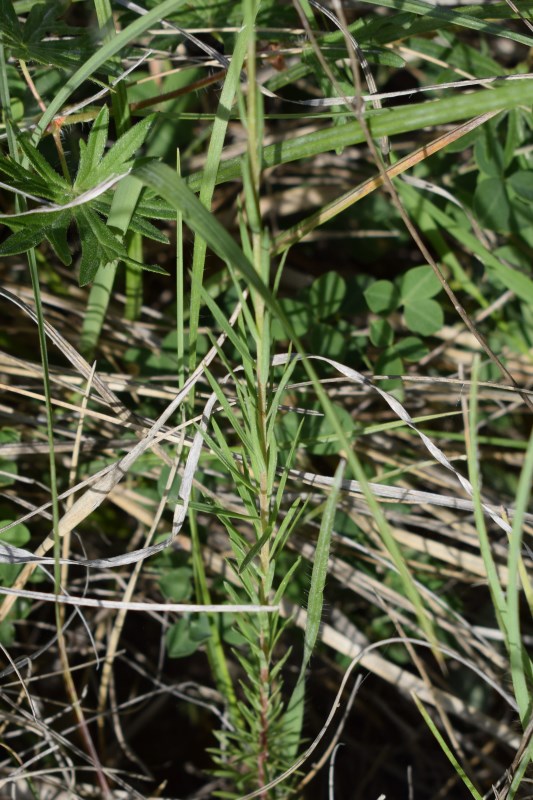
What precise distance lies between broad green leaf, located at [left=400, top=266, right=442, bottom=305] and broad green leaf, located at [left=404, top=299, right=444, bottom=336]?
0.6 inches

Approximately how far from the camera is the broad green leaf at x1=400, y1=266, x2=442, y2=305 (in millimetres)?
1776

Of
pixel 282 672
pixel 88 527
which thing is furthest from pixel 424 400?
pixel 88 527

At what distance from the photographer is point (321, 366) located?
171 centimetres

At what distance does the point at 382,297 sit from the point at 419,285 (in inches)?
3.9

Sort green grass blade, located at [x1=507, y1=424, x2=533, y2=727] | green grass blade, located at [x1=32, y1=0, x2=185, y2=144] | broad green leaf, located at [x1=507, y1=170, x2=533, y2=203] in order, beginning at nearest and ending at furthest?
green grass blade, located at [x1=507, y1=424, x2=533, y2=727], green grass blade, located at [x1=32, y1=0, x2=185, y2=144], broad green leaf, located at [x1=507, y1=170, x2=533, y2=203]

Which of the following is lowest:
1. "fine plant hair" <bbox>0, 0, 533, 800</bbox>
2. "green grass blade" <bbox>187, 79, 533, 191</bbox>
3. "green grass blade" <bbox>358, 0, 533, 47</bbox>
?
"fine plant hair" <bbox>0, 0, 533, 800</bbox>

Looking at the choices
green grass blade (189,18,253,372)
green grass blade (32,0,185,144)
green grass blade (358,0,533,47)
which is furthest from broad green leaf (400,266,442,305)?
green grass blade (32,0,185,144)

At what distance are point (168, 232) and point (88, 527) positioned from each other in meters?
0.88

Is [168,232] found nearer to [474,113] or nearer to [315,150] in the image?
[315,150]

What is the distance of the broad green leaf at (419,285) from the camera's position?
178 centimetres

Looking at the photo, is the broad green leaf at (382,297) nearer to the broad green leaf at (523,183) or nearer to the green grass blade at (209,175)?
the broad green leaf at (523,183)

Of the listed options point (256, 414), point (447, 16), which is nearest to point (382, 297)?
point (447, 16)

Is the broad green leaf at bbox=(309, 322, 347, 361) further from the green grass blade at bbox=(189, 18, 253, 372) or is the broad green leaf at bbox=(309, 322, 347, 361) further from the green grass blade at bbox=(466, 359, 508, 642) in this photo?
the green grass blade at bbox=(466, 359, 508, 642)

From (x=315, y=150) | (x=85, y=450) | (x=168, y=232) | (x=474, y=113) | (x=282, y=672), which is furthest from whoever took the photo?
(x=168, y=232)
